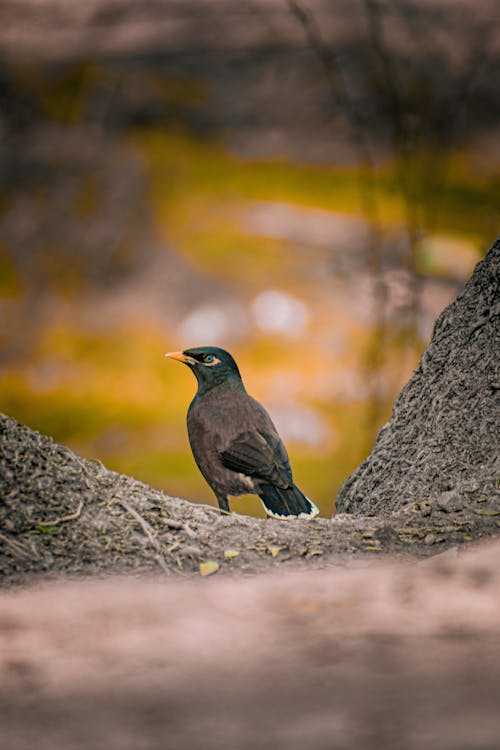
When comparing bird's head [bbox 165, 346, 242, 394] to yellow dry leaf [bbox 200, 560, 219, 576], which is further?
bird's head [bbox 165, 346, 242, 394]

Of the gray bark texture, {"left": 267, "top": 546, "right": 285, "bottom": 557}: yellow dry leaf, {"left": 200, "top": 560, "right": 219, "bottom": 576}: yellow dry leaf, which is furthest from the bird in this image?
{"left": 200, "top": 560, "right": 219, "bottom": 576}: yellow dry leaf

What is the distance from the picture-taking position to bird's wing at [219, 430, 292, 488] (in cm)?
361

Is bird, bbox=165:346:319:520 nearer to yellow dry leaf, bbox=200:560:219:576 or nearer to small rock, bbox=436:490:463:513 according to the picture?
small rock, bbox=436:490:463:513

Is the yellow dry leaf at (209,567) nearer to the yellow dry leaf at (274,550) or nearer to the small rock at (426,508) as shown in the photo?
the yellow dry leaf at (274,550)

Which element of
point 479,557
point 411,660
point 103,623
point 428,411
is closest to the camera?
point 411,660

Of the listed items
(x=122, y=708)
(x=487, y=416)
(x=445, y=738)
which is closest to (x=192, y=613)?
(x=122, y=708)

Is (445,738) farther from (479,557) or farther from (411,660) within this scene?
(479,557)

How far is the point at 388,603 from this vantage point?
1934 mm

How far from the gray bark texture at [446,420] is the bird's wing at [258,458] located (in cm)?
38

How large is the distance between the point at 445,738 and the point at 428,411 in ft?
7.66

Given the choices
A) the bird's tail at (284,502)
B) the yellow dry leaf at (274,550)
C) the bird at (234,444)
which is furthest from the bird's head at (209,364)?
the yellow dry leaf at (274,550)

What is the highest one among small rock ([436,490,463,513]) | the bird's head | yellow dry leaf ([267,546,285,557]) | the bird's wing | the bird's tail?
the bird's head

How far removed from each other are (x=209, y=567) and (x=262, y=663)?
723 mm

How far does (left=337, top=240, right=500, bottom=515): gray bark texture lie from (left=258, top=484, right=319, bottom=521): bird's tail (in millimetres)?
242
